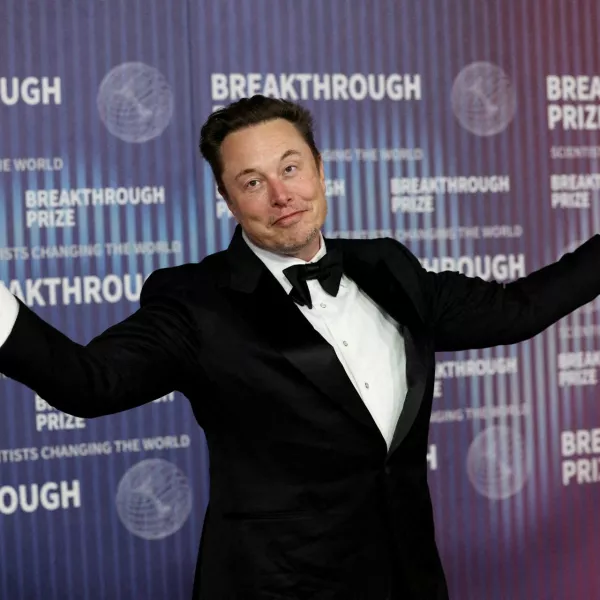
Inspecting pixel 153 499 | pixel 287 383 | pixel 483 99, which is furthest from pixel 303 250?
pixel 483 99

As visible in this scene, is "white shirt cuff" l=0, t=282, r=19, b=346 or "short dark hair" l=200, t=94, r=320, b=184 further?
"short dark hair" l=200, t=94, r=320, b=184

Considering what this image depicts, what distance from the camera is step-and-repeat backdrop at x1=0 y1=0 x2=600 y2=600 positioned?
2.80 metres

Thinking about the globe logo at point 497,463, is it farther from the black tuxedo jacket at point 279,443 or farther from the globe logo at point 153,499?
the black tuxedo jacket at point 279,443

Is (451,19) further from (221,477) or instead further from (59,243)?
(221,477)

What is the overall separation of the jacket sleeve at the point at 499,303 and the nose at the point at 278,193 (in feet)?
1.00

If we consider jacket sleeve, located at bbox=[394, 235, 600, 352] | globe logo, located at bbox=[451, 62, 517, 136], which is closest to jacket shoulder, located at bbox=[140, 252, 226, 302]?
jacket sleeve, located at bbox=[394, 235, 600, 352]

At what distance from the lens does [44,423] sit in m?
2.80

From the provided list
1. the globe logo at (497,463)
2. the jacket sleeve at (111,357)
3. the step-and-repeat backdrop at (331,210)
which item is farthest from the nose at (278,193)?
the globe logo at (497,463)

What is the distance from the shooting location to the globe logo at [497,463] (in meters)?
3.14

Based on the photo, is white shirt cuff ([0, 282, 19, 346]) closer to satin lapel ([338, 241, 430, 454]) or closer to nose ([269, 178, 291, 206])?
nose ([269, 178, 291, 206])

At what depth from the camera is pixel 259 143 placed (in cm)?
157

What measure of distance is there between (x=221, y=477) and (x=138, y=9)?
1810mm

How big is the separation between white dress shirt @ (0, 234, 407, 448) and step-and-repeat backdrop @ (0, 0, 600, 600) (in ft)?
4.37

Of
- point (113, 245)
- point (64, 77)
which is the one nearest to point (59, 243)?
point (113, 245)
